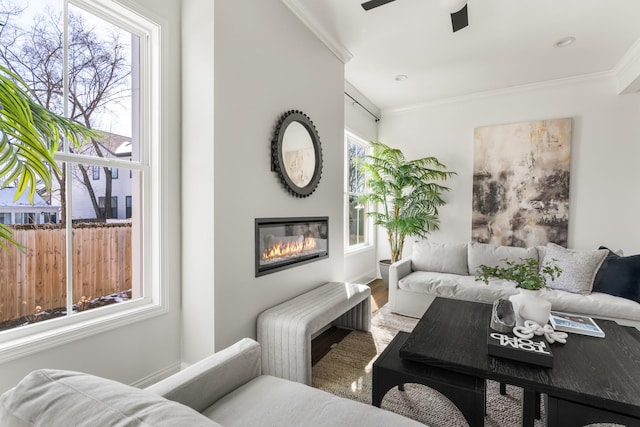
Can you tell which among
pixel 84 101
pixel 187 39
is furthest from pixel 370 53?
pixel 84 101

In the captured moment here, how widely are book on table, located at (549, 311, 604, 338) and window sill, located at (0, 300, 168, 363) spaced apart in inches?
101

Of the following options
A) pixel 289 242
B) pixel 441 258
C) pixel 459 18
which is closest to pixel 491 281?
pixel 441 258

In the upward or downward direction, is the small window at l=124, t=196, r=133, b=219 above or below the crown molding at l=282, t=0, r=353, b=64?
below

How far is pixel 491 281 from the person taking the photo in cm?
338

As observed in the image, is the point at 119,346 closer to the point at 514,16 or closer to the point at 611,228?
the point at 514,16

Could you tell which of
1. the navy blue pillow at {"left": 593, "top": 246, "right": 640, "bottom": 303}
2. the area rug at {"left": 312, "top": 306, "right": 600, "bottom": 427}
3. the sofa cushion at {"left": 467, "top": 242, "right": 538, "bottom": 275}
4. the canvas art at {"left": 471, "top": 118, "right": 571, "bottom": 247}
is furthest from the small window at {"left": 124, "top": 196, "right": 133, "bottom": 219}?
the canvas art at {"left": 471, "top": 118, "right": 571, "bottom": 247}

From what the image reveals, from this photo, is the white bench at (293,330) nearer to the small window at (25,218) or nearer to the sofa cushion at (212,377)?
the sofa cushion at (212,377)

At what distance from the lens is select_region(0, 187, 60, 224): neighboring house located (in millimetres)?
1498

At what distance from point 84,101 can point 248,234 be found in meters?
1.23

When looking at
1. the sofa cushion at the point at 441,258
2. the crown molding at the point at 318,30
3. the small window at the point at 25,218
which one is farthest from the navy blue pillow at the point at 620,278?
the small window at the point at 25,218

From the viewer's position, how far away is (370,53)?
3.35 m

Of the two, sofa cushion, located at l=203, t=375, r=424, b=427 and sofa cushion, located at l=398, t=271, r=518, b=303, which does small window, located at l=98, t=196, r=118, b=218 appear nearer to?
sofa cushion, located at l=203, t=375, r=424, b=427

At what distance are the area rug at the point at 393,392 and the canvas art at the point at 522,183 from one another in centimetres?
250

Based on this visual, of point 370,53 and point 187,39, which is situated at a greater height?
point 370,53
